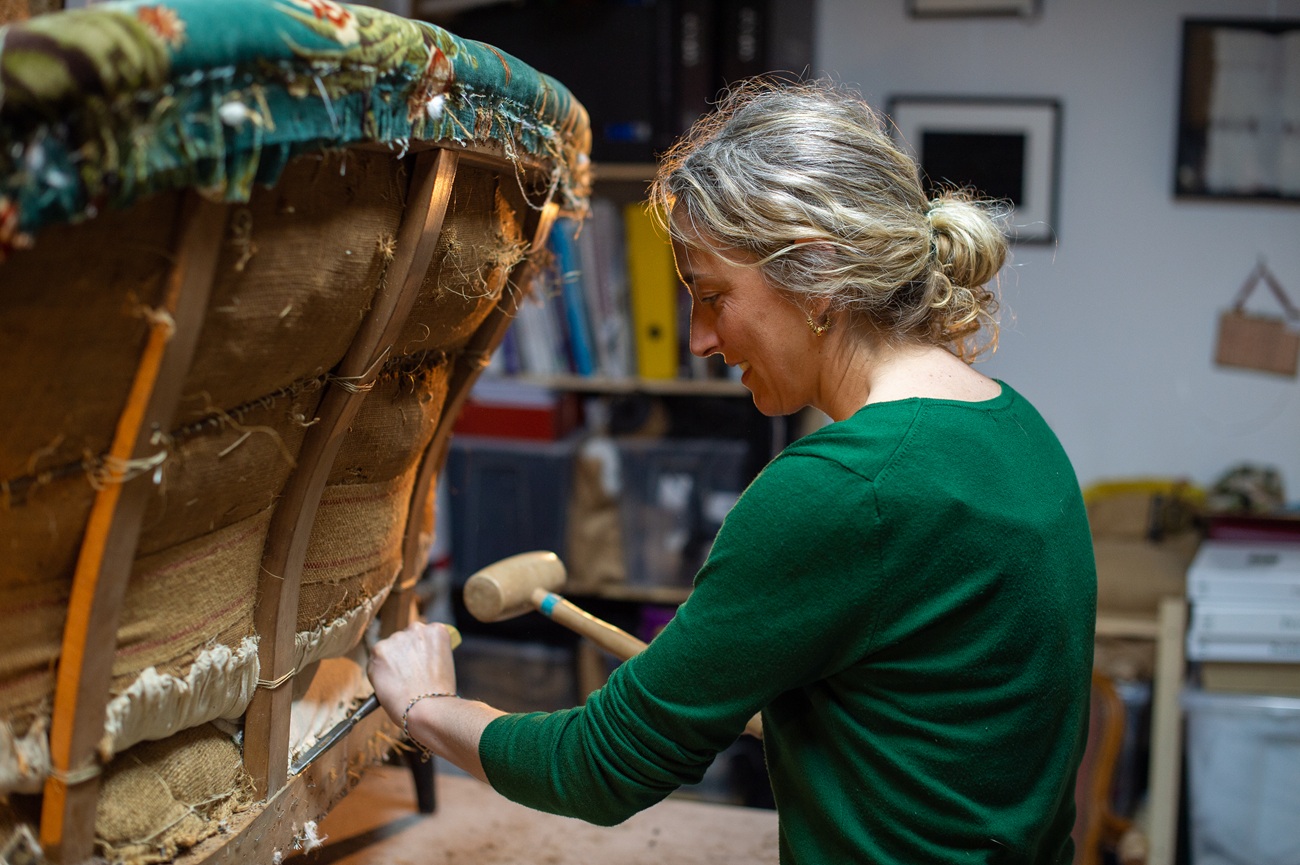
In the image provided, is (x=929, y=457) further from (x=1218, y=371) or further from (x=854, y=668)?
(x=1218, y=371)

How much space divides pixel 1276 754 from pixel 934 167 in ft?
4.69

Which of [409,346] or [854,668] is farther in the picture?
[409,346]

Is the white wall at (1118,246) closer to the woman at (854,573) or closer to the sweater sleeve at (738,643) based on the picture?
the woman at (854,573)

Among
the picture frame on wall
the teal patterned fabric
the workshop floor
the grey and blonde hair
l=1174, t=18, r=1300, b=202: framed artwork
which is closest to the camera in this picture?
the teal patterned fabric

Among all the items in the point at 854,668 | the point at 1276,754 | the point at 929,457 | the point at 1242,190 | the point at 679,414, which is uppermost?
the point at 1242,190

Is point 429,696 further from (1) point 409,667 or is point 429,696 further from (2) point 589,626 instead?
(2) point 589,626

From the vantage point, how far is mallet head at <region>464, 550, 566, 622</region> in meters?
1.24

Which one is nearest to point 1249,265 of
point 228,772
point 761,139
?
point 761,139

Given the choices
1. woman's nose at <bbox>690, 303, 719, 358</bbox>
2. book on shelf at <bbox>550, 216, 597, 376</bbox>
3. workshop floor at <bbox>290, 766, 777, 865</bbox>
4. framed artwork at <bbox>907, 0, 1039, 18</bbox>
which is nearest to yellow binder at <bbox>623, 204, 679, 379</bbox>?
book on shelf at <bbox>550, 216, 597, 376</bbox>

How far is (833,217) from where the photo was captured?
0.89 m

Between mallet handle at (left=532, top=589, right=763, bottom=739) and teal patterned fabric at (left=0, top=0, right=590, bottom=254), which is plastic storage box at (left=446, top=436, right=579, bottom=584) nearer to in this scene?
mallet handle at (left=532, top=589, right=763, bottom=739)

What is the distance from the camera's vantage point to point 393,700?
101 centimetres

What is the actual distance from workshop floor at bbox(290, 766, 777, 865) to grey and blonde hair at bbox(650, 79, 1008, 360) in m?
0.83

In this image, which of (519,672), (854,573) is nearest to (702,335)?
(854,573)
